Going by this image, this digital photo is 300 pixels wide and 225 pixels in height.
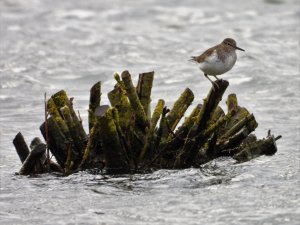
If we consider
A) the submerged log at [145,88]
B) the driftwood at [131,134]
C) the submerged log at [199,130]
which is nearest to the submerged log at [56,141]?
the driftwood at [131,134]

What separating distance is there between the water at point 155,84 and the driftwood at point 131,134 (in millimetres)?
197

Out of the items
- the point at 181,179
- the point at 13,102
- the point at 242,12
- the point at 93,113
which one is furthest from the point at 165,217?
the point at 242,12

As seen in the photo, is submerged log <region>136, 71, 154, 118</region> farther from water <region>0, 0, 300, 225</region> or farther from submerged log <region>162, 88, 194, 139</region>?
water <region>0, 0, 300, 225</region>

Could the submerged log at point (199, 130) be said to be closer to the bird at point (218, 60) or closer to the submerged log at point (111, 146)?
the bird at point (218, 60)

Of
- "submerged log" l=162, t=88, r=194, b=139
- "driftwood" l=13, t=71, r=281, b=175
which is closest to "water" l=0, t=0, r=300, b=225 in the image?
"driftwood" l=13, t=71, r=281, b=175

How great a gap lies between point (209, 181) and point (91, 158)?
4.94 feet

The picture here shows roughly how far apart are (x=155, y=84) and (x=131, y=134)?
7.13 m

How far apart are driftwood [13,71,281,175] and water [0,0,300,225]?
0.20 m

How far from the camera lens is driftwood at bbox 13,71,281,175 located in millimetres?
9742

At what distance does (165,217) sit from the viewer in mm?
8734

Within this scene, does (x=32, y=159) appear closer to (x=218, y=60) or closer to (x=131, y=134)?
(x=131, y=134)

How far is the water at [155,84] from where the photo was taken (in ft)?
29.7

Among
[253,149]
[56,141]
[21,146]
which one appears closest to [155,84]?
[253,149]

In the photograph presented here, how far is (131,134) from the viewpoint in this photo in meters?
9.98
